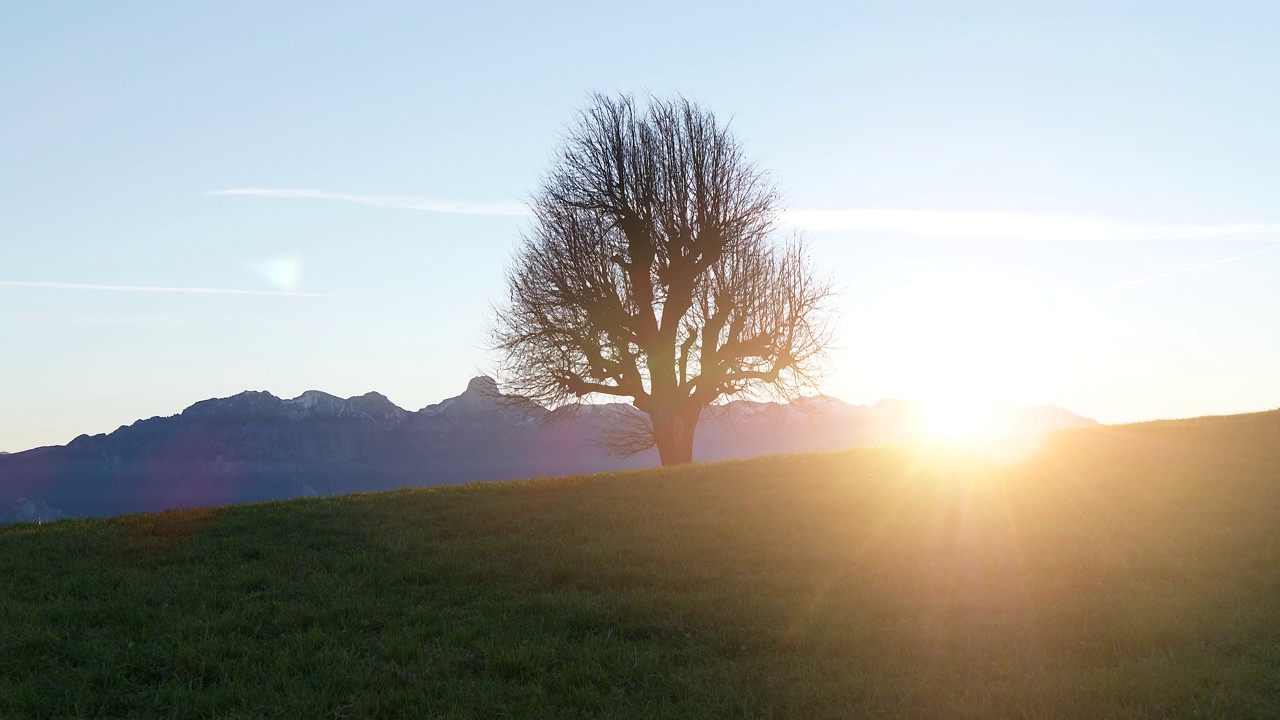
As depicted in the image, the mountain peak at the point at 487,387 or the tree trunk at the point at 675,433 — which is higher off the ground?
the mountain peak at the point at 487,387

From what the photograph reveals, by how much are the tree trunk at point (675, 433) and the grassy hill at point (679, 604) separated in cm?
1303

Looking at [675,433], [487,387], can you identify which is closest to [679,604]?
[675,433]

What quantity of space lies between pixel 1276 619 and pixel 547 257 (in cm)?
2505

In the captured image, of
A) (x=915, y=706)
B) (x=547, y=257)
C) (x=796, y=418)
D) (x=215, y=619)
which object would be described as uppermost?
(x=547, y=257)

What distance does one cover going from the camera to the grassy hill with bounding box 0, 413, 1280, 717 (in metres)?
8.83

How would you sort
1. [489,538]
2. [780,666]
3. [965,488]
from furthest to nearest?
1. [965,488]
2. [489,538]
3. [780,666]

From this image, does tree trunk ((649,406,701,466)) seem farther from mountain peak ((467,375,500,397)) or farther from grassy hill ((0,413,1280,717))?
grassy hill ((0,413,1280,717))

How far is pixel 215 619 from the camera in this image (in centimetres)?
1122

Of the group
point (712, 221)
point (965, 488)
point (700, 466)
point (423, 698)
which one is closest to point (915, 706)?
point (423, 698)

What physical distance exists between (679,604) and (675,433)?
70.2 feet

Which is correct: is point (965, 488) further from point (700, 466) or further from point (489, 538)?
point (489, 538)

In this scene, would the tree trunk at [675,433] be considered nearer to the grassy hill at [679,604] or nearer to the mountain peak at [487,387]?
the mountain peak at [487,387]

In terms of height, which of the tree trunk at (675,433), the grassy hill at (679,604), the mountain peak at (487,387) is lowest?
the grassy hill at (679,604)

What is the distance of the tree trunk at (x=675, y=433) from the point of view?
32.3 m
